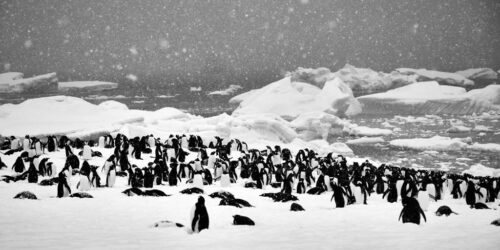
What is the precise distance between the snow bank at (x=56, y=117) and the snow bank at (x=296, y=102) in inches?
580

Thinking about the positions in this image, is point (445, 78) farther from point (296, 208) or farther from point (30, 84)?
point (296, 208)

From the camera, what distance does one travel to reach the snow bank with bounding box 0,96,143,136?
19.6 m

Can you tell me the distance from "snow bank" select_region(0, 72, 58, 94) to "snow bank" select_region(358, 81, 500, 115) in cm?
5234

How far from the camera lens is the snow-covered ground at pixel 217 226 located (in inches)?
177

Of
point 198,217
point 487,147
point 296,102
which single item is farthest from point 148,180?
point 296,102

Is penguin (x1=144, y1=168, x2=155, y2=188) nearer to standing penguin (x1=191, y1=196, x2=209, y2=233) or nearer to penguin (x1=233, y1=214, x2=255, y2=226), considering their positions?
penguin (x1=233, y1=214, x2=255, y2=226)

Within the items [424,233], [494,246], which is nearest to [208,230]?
[424,233]

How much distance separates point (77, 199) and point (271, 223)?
308 centimetres

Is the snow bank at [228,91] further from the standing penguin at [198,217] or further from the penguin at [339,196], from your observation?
the standing penguin at [198,217]

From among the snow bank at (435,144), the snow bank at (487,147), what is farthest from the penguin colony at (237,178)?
the snow bank at (487,147)

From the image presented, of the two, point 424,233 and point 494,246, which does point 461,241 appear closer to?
point 494,246

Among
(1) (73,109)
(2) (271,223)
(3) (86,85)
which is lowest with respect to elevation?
(2) (271,223)

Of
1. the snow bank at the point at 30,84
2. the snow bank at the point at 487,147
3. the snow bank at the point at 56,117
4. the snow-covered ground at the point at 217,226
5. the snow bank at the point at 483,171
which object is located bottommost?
the snow-covered ground at the point at 217,226

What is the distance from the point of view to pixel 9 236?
4.62m
